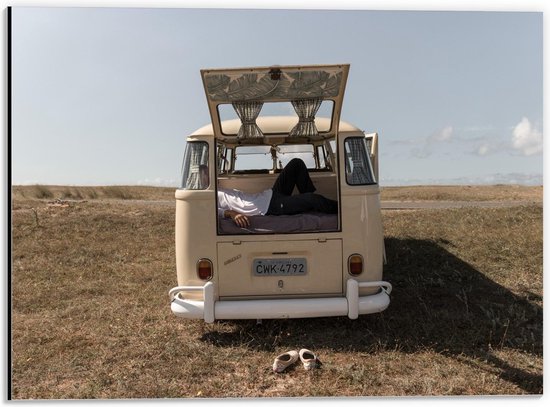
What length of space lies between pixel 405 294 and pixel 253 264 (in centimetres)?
225

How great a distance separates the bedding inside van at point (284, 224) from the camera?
418 centimetres

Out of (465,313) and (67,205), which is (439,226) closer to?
(465,313)

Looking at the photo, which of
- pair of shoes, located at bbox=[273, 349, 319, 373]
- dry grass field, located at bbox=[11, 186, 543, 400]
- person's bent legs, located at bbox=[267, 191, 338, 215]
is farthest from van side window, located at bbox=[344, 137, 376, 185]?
pair of shoes, located at bbox=[273, 349, 319, 373]

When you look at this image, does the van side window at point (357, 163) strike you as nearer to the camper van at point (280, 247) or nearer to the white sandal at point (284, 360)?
the camper van at point (280, 247)

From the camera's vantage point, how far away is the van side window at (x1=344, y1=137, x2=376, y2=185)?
4.15 metres

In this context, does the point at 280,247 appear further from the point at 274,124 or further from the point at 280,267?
the point at 274,124

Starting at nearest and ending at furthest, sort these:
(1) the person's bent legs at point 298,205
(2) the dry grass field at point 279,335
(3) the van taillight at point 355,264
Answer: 1. (2) the dry grass field at point 279,335
2. (3) the van taillight at point 355,264
3. (1) the person's bent legs at point 298,205

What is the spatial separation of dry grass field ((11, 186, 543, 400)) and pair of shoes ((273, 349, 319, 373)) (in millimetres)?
61

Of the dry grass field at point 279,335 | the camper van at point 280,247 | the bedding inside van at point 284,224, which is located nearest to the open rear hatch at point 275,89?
the camper van at point 280,247

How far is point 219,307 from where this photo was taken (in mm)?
3977

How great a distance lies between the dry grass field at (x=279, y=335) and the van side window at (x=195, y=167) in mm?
1443

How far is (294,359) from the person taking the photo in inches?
141

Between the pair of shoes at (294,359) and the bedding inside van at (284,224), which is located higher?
the bedding inside van at (284,224)

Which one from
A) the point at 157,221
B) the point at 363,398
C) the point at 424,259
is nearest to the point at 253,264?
the point at 363,398
